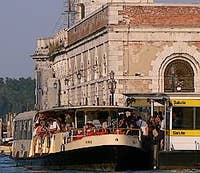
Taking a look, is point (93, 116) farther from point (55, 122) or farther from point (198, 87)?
point (198, 87)

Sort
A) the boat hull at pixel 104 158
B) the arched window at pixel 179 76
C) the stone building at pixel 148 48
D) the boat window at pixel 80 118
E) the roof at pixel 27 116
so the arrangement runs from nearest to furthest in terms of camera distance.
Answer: the boat hull at pixel 104 158 → the boat window at pixel 80 118 → the roof at pixel 27 116 → the stone building at pixel 148 48 → the arched window at pixel 179 76

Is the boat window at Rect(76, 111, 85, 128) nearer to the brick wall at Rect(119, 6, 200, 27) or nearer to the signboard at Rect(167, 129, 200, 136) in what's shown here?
the signboard at Rect(167, 129, 200, 136)

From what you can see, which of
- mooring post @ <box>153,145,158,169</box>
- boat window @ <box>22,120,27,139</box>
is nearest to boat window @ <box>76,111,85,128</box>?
mooring post @ <box>153,145,158,169</box>

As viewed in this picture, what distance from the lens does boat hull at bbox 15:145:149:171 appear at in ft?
130

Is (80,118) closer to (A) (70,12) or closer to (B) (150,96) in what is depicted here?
(B) (150,96)

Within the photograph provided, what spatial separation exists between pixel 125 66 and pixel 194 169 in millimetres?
19392

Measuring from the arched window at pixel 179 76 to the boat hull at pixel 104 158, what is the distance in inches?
787

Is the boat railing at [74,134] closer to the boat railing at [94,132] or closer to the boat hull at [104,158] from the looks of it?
the boat railing at [94,132]

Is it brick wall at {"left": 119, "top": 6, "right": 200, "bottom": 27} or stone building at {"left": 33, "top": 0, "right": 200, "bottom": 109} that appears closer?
stone building at {"left": 33, "top": 0, "right": 200, "bottom": 109}

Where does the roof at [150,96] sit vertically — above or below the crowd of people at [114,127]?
above

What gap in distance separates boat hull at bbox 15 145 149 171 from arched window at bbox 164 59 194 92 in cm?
1999

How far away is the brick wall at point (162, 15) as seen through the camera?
197 feet

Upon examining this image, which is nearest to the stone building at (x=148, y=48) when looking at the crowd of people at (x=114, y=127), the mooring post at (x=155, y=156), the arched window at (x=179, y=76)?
the arched window at (x=179, y=76)

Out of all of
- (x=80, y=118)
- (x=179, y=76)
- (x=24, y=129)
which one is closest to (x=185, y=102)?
(x=80, y=118)
